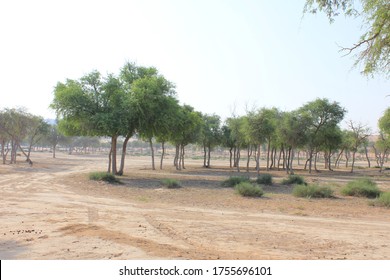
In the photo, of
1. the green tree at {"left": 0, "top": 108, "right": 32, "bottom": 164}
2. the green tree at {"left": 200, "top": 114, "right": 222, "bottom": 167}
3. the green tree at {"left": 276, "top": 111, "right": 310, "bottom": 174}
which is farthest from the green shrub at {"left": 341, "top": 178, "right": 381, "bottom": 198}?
the green tree at {"left": 0, "top": 108, "right": 32, "bottom": 164}

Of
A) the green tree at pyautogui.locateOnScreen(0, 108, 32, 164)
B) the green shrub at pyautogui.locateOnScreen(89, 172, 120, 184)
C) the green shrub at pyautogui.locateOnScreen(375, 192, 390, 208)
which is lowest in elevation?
the green shrub at pyautogui.locateOnScreen(89, 172, 120, 184)

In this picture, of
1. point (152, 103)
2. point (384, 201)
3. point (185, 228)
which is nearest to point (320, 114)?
point (152, 103)

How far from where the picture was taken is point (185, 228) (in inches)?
432

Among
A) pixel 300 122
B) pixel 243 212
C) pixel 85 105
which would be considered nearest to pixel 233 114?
pixel 300 122

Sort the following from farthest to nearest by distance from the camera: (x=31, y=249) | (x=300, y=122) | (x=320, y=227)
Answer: (x=300, y=122) → (x=320, y=227) → (x=31, y=249)

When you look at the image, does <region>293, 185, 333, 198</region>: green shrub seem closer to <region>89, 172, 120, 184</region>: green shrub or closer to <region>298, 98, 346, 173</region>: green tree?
<region>89, 172, 120, 184</region>: green shrub

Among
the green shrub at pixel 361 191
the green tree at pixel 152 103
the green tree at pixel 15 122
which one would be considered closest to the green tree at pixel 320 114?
the green tree at pixel 152 103

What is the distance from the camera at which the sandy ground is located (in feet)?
26.8

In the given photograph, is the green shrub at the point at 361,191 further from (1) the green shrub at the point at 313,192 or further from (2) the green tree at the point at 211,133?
(2) the green tree at the point at 211,133

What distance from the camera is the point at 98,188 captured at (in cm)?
2305

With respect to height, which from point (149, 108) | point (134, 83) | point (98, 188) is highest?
point (134, 83)

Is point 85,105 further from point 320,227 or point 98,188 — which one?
point 320,227

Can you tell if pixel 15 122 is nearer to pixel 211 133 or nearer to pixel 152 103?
pixel 152 103
